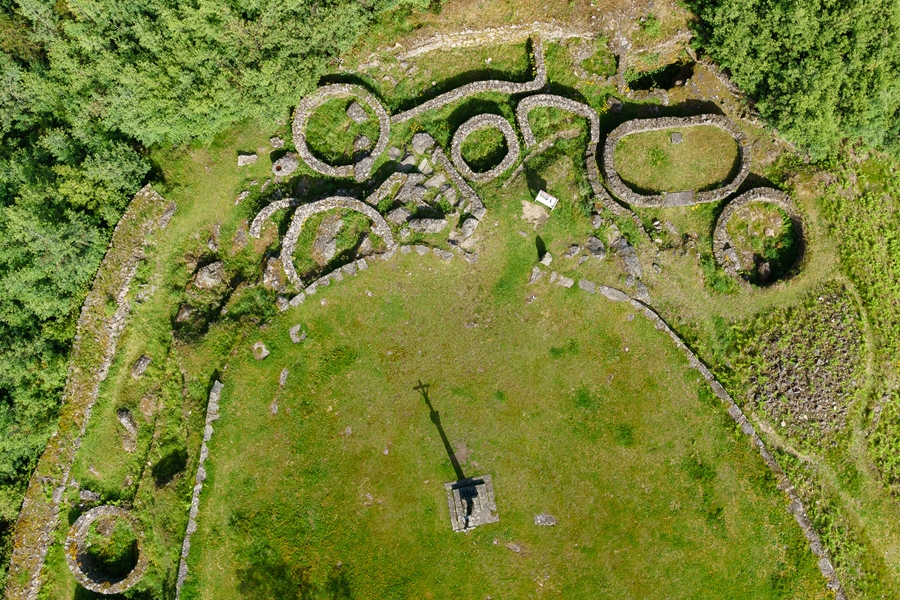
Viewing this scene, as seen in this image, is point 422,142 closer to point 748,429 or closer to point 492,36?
point 492,36

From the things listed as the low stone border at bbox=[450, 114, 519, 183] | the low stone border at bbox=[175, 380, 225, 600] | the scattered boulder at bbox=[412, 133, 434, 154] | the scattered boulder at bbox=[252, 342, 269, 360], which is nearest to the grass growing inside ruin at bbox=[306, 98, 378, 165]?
the scattered boulder at bbox=[412, 133, 434, 154]

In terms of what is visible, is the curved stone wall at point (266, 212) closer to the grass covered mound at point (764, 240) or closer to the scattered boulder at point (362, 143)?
the scattered boulder at point (362, 143)

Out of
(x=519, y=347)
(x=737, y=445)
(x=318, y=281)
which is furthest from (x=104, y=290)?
(x=737, y=445)

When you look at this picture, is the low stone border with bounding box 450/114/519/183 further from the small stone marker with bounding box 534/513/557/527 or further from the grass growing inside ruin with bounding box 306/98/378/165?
the small stone marker with bounding box 534/513/557/527

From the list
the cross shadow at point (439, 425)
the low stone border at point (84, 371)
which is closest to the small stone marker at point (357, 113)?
the low stone border at point (84, 371)

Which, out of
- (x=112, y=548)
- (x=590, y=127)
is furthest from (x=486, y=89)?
(x=112, y=548)

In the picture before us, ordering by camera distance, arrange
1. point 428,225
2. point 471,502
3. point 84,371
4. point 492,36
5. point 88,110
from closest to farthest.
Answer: point 471,502 → point 428,225 → point 88,110 → point 84,371 → point 492,36

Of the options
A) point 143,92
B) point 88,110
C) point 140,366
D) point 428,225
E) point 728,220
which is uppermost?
point 88,110
